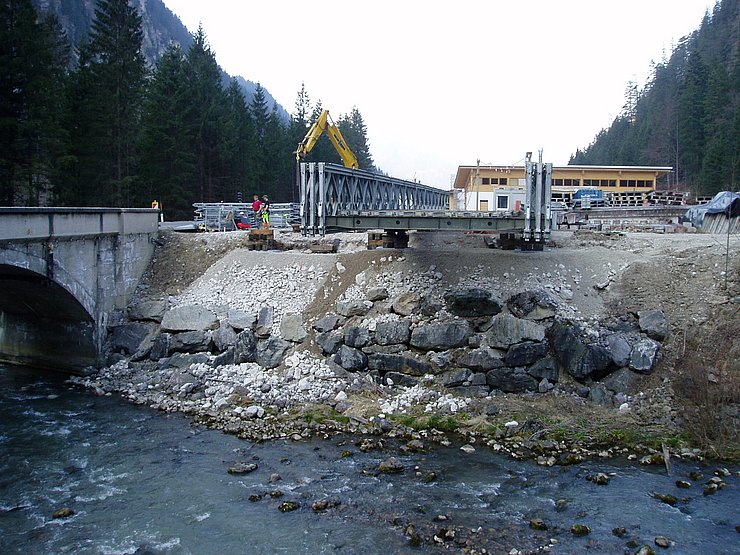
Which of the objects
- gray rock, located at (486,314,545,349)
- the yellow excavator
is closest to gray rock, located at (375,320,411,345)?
gray rock, located at (486,314,545,349)

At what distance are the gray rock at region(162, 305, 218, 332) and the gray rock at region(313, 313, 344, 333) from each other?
457 cm

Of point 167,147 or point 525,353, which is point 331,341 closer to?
point 525,353

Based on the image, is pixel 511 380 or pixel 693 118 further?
pixel 693 118

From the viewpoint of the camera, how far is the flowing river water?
1314cm

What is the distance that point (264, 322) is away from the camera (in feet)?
82.3

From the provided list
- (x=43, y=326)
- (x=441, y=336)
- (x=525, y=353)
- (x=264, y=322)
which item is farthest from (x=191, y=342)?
(x=525, y=353)

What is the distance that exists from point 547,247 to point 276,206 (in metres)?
19.3

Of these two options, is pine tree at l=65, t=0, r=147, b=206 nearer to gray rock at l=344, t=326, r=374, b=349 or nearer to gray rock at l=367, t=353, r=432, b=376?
gray rock at l=344, t=326, r=374, b=349

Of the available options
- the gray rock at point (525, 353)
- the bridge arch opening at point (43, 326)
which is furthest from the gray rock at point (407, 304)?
the bridge arch opening at point (43, 326)

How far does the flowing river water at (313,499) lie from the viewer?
43.1ft

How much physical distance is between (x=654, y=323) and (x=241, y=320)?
16.3 metres

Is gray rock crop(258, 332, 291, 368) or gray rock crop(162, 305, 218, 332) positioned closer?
gray rock crop(258, 332, 291, 368)

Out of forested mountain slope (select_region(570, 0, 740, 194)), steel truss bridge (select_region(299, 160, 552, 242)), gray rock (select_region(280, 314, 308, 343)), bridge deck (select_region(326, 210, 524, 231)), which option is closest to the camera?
gray rock (select_region(280, 314, 308, 343))

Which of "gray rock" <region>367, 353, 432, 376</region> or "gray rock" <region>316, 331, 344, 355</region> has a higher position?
"gray rock" <region>316, 331, 344, 355</region>
